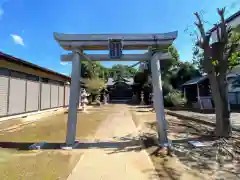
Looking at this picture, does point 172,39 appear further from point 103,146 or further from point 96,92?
point 96,92

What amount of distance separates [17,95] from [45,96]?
3.16m

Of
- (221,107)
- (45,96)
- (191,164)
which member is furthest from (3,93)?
(221,107)

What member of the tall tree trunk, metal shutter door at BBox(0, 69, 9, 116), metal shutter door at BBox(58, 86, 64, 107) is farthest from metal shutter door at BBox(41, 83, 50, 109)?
the tall tree trunk

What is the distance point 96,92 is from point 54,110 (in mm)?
12187

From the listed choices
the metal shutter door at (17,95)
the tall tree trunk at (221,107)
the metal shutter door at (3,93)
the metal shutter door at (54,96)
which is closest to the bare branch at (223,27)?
the tall tree trunk at (221,107)

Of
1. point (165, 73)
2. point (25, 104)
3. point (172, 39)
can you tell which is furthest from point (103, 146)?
point (165, 73)

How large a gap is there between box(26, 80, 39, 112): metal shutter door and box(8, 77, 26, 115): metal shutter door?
17.0 inches

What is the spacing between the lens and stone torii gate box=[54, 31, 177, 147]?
4.59 meters

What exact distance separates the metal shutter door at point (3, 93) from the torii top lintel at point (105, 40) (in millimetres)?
4580

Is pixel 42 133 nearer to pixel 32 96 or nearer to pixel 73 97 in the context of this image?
pixel 73 97

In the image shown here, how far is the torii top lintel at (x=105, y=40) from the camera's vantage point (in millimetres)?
4645

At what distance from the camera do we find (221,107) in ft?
17.3

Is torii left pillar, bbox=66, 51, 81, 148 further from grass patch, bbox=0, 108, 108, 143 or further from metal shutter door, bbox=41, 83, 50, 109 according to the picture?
metal shutter door, bbox=41, 83, 50, 109

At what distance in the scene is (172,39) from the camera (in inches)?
188
